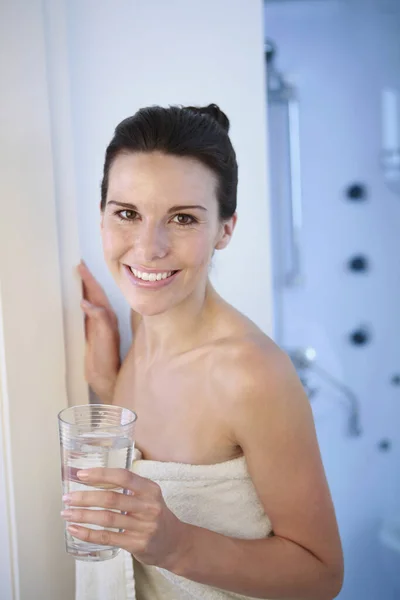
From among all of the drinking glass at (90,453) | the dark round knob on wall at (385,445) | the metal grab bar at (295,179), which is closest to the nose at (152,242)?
the drinking glass at (90,453)

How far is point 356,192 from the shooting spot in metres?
2.10

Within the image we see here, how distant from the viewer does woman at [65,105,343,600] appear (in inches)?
31.0

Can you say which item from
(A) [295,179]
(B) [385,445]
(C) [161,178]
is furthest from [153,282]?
(B) [385,445]

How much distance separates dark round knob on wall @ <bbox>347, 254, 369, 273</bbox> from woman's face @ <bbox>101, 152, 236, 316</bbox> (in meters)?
1.37

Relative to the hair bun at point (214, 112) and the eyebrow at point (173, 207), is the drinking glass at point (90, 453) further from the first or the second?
the hair bun at point (214, 112)

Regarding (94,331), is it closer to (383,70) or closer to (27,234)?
(27,234)

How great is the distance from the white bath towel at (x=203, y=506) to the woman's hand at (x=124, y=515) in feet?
0.63

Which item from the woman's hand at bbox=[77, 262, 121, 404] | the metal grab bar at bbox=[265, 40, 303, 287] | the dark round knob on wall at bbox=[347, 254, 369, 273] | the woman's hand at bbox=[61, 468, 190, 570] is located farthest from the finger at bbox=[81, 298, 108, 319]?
the dark round knob on wall at bbox=[347, 254, 369, 273]

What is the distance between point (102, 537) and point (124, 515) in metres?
0.03

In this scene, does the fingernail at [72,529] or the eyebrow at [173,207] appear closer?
the fingernail at [72,529]

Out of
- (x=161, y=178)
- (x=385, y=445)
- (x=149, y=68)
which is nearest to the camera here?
(x=161, y=178)

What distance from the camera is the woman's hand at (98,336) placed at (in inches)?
39.4

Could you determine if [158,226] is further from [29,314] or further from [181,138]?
[29,314]

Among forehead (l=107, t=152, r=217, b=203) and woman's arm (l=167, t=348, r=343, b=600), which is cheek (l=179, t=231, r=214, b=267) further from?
woman's arm (l=167, t=348, r=343, b=600)
